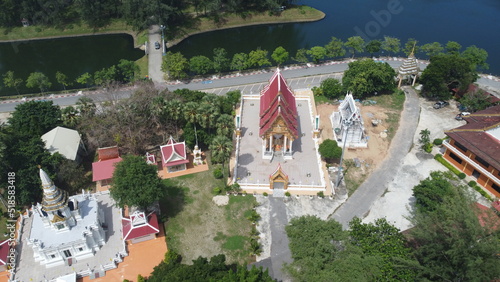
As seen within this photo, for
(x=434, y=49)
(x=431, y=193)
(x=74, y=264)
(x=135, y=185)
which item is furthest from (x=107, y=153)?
(x=434, y=49)

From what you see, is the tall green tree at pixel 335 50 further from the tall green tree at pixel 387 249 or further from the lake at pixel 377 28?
the tall green tree at pixel 387 249

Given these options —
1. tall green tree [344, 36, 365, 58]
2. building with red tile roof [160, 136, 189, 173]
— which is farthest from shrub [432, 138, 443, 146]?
building with red tile roof [160, 136, 189, 173]

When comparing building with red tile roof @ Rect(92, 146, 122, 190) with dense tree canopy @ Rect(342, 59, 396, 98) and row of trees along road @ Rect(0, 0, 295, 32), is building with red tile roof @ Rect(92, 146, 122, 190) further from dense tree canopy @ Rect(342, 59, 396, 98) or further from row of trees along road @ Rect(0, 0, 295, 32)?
row of trees along road @ Rect(0, 0, 295, 32)

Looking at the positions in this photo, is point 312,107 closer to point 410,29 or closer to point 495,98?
point 495,98

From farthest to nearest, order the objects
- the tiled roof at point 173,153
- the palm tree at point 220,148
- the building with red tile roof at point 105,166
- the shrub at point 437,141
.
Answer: the shrub at point 437,141, the tiled roof at point 173,153, the building with red tile roof at point 105,166, the palm tree at point 220,148

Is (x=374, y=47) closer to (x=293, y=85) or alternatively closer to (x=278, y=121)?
(x=293, y=85)

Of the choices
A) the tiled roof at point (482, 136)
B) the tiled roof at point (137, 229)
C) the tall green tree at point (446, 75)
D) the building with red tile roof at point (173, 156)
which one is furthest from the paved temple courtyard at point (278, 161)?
the tall green tree at point (446, 75)
